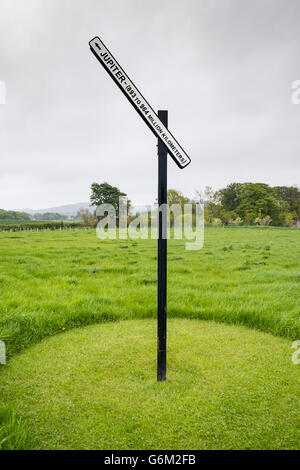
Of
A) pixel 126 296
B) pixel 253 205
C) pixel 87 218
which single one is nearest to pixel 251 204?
pixel 253 205

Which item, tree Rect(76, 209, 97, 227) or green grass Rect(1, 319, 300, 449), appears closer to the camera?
green grass Rect(1, 319, 300, 449)

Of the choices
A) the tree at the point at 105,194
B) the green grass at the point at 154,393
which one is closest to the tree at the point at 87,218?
the tree at the point at 105,194

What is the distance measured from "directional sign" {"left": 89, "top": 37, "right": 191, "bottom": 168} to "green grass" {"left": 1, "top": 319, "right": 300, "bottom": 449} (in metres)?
1.91

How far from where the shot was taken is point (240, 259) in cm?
1219

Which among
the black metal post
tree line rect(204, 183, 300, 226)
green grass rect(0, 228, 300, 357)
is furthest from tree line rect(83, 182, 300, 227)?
the black metal post

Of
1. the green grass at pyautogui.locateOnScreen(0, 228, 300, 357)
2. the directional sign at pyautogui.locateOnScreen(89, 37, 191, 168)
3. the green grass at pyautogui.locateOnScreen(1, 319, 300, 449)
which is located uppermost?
the directional sign at pyautogui.locateOnScreen(89, 37, 191, 168)

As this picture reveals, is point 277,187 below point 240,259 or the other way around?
the other way around

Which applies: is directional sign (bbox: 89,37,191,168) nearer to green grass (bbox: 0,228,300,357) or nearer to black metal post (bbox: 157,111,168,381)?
black metal post (bbox: 157,111,168,381)

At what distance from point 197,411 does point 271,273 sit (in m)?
7.29

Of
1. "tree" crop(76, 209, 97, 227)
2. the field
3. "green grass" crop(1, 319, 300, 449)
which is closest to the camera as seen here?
"green grass" crop(1, 319, 300, 449)

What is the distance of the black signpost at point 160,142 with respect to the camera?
2367mm

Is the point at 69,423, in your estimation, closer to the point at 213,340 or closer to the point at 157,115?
the point at 213,340

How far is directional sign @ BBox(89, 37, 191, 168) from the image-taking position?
2346 mm

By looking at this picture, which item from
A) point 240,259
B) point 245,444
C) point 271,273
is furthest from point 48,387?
point 240,259
